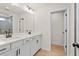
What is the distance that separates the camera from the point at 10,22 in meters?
2.07

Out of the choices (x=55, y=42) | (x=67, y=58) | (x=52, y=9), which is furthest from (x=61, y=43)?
(x=67, y=58)

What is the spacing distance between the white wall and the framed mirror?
8.03 ft

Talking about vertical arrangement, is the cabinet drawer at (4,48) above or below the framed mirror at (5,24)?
below

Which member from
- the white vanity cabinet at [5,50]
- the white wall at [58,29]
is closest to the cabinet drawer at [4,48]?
the white vanity cabinet at [5,50]

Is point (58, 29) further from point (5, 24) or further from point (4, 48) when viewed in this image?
point (4, 48)

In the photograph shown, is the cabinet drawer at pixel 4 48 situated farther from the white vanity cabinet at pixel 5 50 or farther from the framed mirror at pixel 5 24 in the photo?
the framed mirror at pixel 5 24

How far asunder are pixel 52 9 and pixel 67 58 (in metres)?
2.47

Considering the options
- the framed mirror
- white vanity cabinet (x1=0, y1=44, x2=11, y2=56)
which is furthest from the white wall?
white vanity cabinet (x1=0, y1=44, x2=11, y2=56)

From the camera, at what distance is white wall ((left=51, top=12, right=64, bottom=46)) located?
3.76 metres

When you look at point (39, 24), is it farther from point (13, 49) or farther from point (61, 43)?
point (13, 49)

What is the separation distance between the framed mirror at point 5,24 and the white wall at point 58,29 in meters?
2.45

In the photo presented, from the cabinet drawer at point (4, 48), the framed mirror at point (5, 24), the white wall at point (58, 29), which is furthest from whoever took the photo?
the white wall at point (58, 29)

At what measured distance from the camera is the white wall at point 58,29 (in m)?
3.76

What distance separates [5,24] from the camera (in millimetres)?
1918
